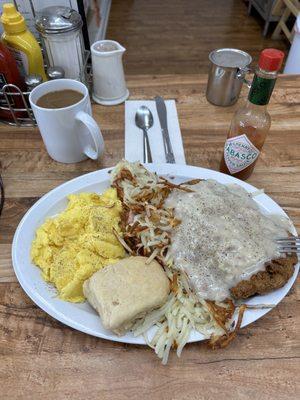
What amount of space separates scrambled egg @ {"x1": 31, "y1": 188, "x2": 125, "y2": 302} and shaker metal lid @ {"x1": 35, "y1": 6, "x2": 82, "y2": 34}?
2.17 feet

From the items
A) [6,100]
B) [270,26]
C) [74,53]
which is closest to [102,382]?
[6,100]

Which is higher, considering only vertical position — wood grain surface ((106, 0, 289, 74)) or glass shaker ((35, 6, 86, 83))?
glass shaker ((35, 6, 86, 83))

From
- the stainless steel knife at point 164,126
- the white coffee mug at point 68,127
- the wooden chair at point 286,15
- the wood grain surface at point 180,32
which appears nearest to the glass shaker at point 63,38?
the white coffee mug at point 68,127

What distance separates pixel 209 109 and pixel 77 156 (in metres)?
0.63

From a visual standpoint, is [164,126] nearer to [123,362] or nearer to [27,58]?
[27,58]

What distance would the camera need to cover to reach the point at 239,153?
1.01m

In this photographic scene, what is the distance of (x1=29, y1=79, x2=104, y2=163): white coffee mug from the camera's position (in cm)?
100

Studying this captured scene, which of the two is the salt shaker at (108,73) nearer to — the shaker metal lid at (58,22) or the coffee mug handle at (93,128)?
the shaker metal lid at (58,22)

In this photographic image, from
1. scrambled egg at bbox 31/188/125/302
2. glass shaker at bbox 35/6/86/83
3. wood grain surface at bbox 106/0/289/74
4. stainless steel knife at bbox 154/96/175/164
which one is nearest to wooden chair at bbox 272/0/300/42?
wood grain surface at bbox 106/0/289/74

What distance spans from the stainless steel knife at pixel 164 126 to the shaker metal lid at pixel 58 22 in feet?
1.39

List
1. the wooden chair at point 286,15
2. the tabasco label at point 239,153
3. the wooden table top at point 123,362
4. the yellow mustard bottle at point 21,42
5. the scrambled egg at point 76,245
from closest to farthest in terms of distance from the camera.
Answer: the wooden table top at point 123,362 < the scrambled egg at point 76,245 < the tabasco label at point 239,153 < the yellow mustard bottle at point 21,42 < the wooden chair at point 286,15

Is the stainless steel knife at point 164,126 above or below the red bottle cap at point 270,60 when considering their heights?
below

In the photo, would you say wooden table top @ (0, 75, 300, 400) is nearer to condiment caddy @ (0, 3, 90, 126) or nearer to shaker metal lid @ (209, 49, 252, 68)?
condiment caddy @ (0, 3, 90, 126)

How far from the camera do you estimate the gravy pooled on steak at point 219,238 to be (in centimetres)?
82
